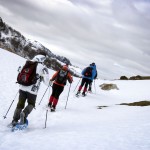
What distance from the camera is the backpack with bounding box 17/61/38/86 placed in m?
9.33

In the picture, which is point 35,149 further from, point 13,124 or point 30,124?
point 30,124

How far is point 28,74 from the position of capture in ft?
30.6

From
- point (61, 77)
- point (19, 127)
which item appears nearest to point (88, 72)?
point (61, 77)

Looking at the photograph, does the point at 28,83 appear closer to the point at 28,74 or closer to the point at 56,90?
the point at 28,74

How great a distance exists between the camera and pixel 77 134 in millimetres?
8594

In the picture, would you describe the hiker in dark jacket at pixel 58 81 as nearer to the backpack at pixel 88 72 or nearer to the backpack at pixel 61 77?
the backpack at pixel 61 77

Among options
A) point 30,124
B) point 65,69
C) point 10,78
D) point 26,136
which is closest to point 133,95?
point 10,78

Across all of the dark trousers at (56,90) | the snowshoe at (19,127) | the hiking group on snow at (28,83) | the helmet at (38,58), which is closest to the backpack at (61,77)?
the dark trousers at (56,90)

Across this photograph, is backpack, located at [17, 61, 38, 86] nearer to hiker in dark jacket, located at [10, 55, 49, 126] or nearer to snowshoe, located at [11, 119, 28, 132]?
hiker in dark jacket, located at [10, 55, 49, 126]

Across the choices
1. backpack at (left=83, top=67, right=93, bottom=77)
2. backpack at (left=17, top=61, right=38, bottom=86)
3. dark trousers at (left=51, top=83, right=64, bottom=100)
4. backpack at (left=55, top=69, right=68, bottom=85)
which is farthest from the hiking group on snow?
backpack at (left=83, top=67, right=93, bottom=77)

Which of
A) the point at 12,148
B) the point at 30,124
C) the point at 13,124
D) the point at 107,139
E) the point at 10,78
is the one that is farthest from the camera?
the point at 10,78

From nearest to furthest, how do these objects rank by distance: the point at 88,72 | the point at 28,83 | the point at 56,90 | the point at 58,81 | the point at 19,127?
the point at 19,127, the point at 28,83, the point at 58,81, the point at 56,90, the point at 88,72

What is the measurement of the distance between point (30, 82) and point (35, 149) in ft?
9.62

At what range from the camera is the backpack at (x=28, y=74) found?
9326 millimetres
